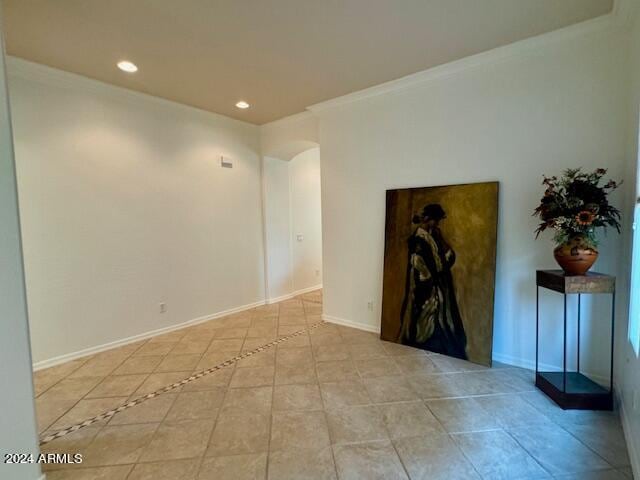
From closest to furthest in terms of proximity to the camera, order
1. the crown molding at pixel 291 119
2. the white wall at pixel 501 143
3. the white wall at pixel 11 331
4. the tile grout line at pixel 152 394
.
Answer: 1. the white wall at pixel 11 331
2. the tile grout line at pixel 152 394
3. the white wall at pixel 501 143
4. the crown molding at pixel 291 119

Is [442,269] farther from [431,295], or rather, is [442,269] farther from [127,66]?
[127,66]

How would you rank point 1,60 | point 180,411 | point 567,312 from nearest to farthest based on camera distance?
point 1,60 → point 180,411 → point 567,312

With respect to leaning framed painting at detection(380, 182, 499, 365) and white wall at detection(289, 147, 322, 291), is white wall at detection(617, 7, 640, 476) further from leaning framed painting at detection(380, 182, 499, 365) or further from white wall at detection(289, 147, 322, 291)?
white wall at detection(289, 147, 322, 291)

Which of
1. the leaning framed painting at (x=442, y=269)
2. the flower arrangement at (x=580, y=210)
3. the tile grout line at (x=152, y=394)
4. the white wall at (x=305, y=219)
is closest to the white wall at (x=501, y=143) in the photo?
the leaning framed painting at (x=442, y=269)

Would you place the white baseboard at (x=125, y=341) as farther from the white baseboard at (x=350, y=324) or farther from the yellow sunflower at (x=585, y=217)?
the yellow sunflower at (x=585, y=217)

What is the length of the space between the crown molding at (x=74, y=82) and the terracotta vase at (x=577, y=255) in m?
4.45

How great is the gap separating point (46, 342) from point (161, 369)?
1220 millimetres

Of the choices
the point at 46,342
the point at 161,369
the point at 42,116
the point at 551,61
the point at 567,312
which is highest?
the point at 551,61

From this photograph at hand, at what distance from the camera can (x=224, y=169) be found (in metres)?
4.68

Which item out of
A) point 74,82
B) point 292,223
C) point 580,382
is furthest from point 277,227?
point 580,382

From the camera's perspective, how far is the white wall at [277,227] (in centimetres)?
531

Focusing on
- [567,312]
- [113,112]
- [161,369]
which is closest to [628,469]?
[567,312]

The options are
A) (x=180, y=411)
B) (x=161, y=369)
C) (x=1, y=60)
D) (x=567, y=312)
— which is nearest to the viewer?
(x=1, y=60)

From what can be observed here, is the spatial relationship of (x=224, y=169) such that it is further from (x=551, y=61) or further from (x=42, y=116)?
(x=551, y=61)
